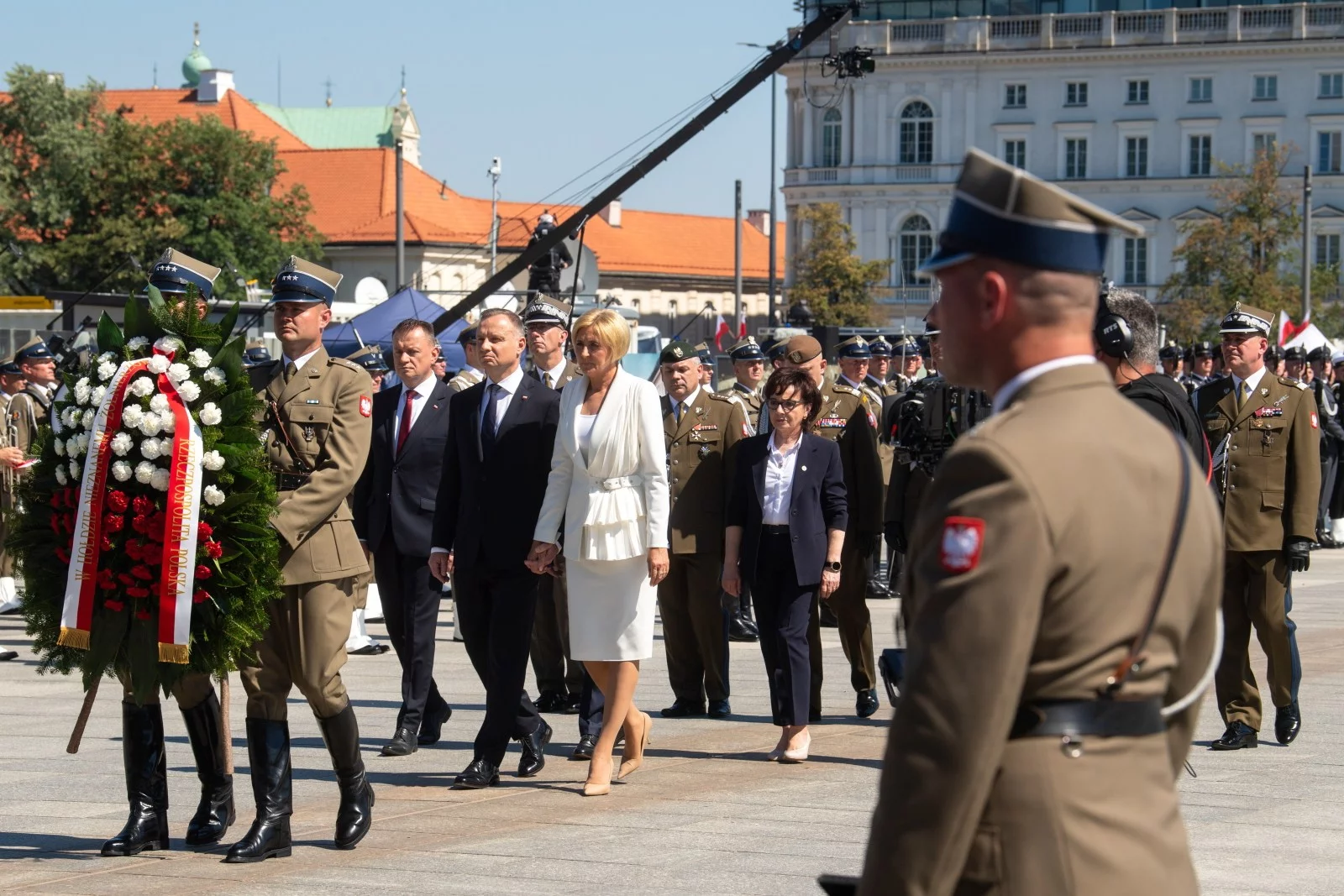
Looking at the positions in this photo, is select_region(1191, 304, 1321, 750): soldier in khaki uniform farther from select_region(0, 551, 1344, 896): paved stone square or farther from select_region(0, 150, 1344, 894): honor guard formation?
select_region(0, 551, 1344, 896): paved stone square

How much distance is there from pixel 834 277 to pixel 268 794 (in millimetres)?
77803

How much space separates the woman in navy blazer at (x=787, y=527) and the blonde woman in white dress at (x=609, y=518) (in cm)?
113

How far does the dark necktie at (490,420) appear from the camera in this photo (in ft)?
30.3

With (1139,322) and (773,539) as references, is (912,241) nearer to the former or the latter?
(773,539)

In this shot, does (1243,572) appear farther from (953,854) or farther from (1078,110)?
(1078,110)

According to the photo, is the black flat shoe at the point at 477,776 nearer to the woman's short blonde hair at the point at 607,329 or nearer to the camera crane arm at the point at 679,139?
the woman's short blonde hair at the point at 607,329

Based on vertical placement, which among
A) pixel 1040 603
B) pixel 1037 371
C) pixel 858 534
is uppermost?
pixel 1037 371

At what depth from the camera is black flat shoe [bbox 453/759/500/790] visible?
29.4 feet

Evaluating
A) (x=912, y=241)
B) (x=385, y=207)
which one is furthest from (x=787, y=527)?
(x=385, y=207)

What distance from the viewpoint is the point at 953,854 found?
2.87 meters

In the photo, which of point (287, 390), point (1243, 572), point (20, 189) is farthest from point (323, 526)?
point (20, 189)

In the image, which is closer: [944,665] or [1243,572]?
[944,665]

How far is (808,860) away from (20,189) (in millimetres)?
70705

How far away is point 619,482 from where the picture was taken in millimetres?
8852
